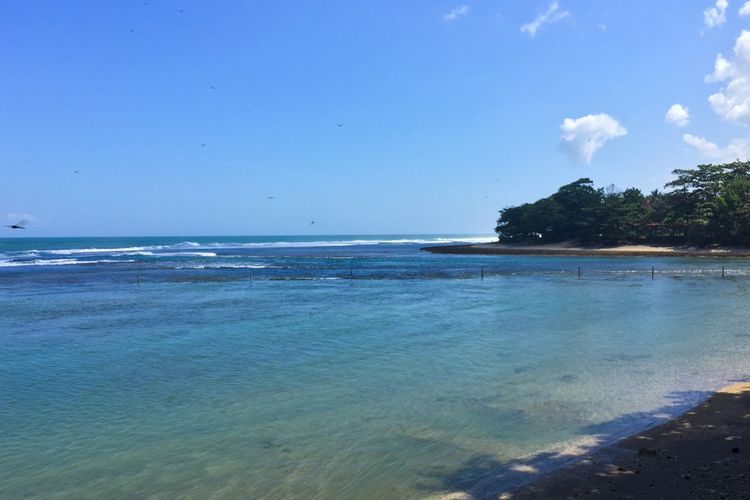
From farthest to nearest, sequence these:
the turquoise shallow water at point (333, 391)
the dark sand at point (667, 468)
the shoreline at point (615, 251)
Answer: the shoreline at point (615, 251), the turquoise shallow water at point (333, 391), the dark sand at point (667, 468)

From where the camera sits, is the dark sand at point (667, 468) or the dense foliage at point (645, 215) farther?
the dense foliage at point (645, 215)

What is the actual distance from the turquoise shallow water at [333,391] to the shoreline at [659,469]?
38 centimetres

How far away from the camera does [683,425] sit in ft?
25.9

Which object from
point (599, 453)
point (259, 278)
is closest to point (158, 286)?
point (259, 278)

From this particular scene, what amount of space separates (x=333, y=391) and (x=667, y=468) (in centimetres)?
609

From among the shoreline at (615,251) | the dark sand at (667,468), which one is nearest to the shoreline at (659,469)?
the dark sand at (667,468)

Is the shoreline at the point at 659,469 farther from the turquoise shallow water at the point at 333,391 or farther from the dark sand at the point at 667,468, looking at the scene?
the turquoise shallow water at the point at 333,391

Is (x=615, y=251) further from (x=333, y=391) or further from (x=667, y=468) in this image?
(x=667, y=468)

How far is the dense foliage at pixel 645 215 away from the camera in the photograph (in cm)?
6950

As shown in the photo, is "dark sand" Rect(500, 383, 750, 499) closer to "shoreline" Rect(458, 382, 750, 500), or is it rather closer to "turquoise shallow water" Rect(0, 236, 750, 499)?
"shoreline" Rect(458, 382, 750, 500)

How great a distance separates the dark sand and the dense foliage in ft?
238

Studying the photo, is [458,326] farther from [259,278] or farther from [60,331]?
[259,278]

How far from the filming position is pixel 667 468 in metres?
6.25

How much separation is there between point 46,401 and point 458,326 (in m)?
12.6
